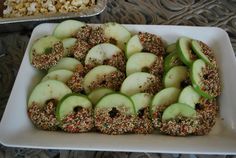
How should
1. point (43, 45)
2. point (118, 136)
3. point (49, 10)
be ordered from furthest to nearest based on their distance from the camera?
point (49, 10) < point (43, 45) < point (118, 136)

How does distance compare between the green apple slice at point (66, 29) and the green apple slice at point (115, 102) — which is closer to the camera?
the green apple slice at point (115, 102)

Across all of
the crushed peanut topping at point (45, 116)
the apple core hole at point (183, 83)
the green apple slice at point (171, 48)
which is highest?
the green apple slice at point (171, 48)

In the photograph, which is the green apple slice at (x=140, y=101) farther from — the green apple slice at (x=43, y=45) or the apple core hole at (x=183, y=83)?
the green apple slice at (x=43, y=45)

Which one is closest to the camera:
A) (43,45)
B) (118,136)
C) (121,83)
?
(118,136)

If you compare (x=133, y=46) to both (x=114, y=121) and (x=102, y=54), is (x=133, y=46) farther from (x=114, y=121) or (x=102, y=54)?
(x=114, y=121)

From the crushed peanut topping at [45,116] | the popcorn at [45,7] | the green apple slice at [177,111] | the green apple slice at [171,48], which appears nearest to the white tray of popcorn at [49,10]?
the popcorn at [45,7]

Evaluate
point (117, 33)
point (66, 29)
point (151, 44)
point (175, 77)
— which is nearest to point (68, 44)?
point (66, 29)

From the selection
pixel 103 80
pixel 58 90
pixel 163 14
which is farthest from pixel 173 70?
pixel 163 14
